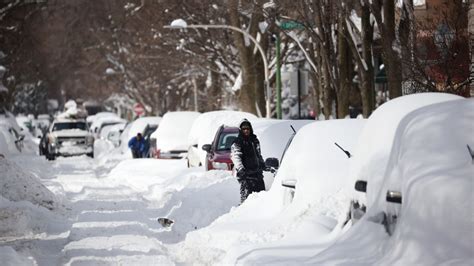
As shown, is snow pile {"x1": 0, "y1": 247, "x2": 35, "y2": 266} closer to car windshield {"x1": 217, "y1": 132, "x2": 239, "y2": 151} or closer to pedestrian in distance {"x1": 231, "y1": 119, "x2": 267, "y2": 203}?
pedestrian in distance {"x1": 231, "y1": 119, "x2": 267, "y2": 203}

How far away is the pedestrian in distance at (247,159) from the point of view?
1636cm

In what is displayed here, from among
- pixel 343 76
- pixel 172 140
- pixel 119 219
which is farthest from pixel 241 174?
pixel 172 140

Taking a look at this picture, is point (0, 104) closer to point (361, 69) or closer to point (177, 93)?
point (177, 93)

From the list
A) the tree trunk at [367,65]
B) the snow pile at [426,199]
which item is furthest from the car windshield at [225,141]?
the snow pile at [426,199]

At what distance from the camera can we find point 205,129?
27828mm

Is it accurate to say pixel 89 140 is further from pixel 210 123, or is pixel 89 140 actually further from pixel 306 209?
pixel 306 209

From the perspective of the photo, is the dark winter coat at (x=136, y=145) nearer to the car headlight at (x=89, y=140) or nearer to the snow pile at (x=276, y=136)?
the car headlight at (x=89, y=140)

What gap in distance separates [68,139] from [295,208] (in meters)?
34.5

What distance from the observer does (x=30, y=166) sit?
3803 centimetres

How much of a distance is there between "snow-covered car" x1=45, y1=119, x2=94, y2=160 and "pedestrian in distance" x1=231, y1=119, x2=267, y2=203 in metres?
29.7

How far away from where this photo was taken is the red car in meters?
22.6

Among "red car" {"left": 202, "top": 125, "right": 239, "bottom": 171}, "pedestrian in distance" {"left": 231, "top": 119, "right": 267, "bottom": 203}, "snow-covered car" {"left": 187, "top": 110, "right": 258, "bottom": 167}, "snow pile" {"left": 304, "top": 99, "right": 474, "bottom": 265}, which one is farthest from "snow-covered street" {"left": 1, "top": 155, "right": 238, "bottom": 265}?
"snow pile" {"left": 304, "top": 99, "right": 474, "bottom": 265}

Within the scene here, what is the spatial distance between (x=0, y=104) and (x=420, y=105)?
2244 inches

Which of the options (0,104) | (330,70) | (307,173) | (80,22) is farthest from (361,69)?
(80,22)
